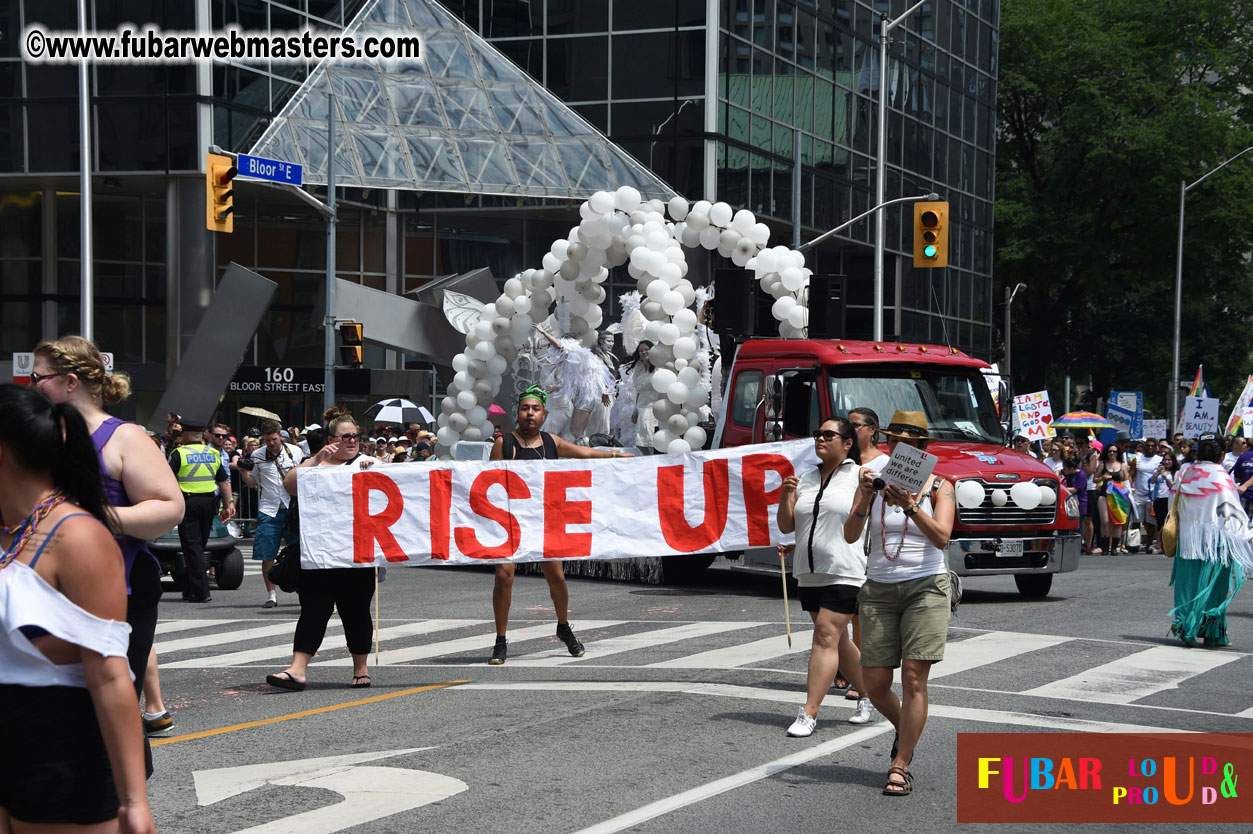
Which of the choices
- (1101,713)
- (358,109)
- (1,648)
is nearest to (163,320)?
(358,109)

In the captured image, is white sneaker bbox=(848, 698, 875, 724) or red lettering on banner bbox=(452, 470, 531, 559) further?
red lettering on banner bbox=(452, 470, 531, 559)

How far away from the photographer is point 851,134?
44.5 m

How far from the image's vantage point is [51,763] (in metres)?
3.58

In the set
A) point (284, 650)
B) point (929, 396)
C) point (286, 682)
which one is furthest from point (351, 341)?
point (286, 682)

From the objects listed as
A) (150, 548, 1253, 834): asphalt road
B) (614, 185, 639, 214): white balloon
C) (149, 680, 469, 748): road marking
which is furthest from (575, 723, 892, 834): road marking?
(614, 185, 639, 214): white balloon

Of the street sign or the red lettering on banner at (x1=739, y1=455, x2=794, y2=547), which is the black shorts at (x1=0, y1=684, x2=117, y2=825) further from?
the street sign

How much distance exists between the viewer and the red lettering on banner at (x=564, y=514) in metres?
11.0

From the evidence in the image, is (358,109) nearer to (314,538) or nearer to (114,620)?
(314,538)

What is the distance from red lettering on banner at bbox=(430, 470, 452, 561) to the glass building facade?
A: 85.3ft

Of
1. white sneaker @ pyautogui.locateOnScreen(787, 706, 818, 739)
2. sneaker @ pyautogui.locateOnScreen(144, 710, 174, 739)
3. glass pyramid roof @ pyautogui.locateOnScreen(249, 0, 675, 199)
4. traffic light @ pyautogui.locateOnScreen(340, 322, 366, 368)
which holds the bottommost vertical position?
sneaker @ pyautogui.locateOnScreen(144, 710, 174, 739)

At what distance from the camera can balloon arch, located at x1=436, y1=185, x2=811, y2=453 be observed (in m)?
19.4

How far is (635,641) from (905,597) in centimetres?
538

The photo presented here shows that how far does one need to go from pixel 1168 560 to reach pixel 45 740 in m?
21.8

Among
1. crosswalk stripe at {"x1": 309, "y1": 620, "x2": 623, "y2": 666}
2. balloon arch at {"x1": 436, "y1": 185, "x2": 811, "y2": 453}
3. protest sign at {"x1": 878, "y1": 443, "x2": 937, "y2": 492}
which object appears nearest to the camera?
protest sign at {"x1": 878, "y1": 443, "x2": 937, "y2": 492}
